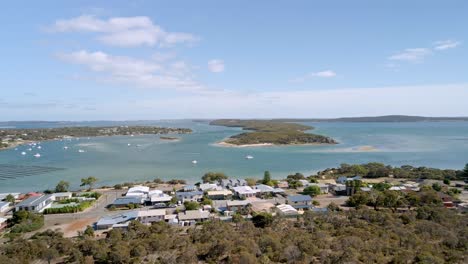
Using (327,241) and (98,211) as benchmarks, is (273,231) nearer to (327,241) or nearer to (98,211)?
(327,241)

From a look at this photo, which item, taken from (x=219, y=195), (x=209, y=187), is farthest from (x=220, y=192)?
(x=209, y=187)

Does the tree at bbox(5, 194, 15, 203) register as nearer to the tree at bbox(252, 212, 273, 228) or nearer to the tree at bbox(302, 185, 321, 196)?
the tree at bbox(252, 212, 273, 228)

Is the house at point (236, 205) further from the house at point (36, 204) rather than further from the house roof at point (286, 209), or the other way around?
the house at point (36, 204)

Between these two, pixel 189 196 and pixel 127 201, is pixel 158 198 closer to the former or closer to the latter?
pixel 127 201

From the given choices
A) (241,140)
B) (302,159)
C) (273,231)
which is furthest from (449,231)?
(241,140)

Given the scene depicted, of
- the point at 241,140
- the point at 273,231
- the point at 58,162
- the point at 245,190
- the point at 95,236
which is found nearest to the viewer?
the point at 273,231

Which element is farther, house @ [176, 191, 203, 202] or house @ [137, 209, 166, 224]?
house @ [176, 191, 203, 202]

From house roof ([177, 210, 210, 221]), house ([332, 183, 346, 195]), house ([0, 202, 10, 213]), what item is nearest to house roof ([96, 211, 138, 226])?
house roof ([177, 210, 210, 221])
